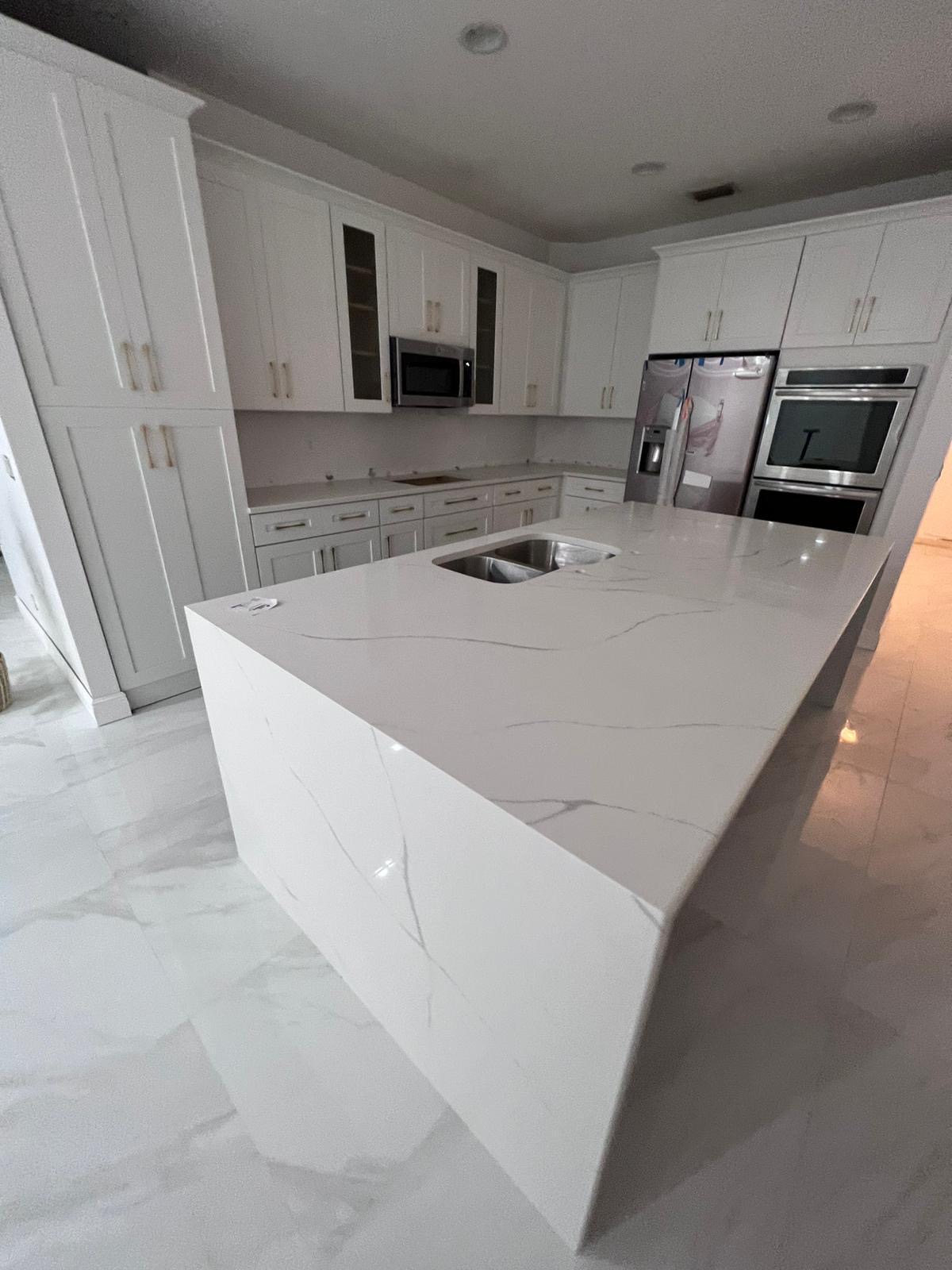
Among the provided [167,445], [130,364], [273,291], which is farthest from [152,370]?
[273,291]

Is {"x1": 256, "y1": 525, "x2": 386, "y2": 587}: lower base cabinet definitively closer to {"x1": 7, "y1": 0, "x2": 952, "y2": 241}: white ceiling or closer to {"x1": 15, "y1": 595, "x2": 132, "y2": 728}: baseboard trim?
{"x1": 15, "y1": 595, "x2": 132, "y2": 728}: baseboard trim

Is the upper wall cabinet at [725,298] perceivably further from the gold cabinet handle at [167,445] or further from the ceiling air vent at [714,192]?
the gold cabinet handle at [167,445]

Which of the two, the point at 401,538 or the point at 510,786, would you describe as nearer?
the point at 510,786

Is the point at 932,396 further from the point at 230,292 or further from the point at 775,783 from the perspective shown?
the point at 230,292

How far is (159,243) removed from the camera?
1.97 metres

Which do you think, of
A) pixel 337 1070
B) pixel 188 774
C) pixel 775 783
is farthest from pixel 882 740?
pixel 188 774

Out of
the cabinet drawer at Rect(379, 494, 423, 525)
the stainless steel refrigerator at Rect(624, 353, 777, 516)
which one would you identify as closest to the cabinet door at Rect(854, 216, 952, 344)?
the stainless steel refrigerator at Rect(624, 353, 777, 516)

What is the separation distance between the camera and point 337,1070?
43.2 inches

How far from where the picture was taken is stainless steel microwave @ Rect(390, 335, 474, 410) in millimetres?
3119

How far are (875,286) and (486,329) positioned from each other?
224cm

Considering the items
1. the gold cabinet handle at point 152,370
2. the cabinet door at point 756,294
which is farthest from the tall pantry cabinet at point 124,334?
the cabinet door at point 756,294

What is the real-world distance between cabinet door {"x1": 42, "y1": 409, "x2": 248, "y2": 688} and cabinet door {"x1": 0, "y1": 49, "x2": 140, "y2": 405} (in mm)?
166

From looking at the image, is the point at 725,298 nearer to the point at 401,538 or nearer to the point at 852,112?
the point at 852,112

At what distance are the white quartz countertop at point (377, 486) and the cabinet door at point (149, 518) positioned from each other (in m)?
0.26
